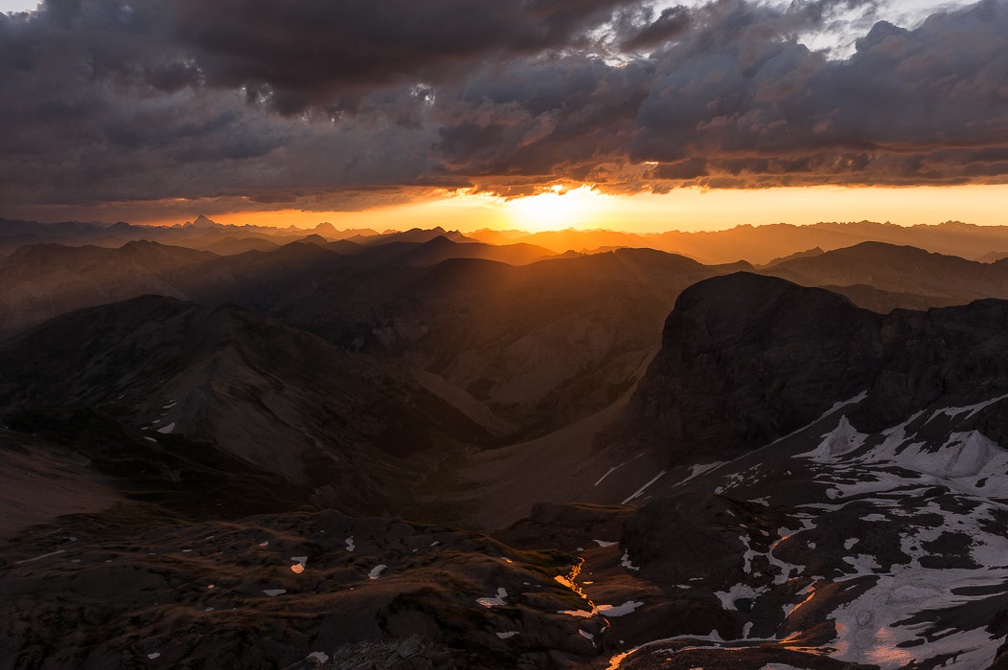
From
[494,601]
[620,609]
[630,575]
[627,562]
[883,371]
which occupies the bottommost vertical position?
[627,562]

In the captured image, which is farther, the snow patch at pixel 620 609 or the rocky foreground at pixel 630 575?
the snow patch at pixel 620 609

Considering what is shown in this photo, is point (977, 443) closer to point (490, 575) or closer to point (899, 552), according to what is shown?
point (899, 552)

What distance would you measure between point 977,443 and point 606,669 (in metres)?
94.4

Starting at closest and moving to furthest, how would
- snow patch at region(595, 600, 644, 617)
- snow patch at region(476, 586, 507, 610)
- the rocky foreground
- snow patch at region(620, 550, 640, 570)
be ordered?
the rocky foreground
snow patch at region(595, 600, 644, 617)
snow patch at region(476, 586, 507, 610)
snow patch at region(620, 550, 640, 570)

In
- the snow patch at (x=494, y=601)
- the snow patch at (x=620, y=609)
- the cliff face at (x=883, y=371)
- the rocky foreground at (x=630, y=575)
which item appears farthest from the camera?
the cliff face at (x=883, y=371)

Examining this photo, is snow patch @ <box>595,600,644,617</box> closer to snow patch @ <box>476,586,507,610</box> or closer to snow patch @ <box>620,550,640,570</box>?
snow patch @ <box>476,586,507,610</box>

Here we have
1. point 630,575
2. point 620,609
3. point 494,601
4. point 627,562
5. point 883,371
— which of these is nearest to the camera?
point 620,609

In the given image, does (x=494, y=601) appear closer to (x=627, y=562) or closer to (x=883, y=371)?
(x=627, y=562)

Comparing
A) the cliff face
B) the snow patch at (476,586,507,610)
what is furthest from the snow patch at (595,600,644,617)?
the cliff face

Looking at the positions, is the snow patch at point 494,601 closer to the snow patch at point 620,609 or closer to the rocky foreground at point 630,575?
the rocky foreground at point 630,575

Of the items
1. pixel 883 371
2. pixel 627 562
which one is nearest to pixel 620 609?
pixel 627 562

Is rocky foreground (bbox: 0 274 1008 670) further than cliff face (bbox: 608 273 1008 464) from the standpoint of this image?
No

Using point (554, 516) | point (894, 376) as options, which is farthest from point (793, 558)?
point (894, 376)

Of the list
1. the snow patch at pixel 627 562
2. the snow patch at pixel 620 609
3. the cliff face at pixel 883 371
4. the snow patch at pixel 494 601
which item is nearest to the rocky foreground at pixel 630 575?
the snow patch at pixel 620 609
